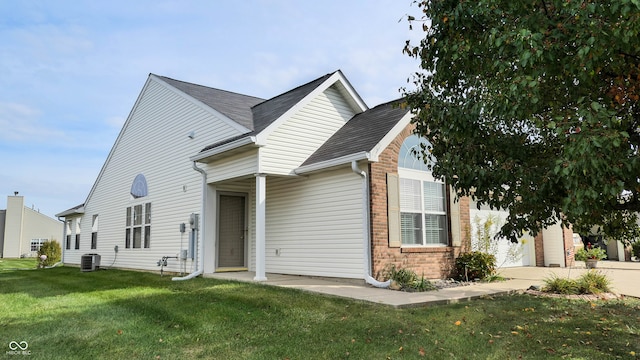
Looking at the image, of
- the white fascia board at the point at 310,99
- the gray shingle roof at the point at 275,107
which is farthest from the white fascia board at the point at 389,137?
the gray shingle roof at the point at 275,107

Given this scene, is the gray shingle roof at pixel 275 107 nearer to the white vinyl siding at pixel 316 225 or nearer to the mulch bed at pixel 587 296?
the white vinyl siding at pixel 316 225

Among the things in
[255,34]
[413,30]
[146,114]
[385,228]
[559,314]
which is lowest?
[559,314]

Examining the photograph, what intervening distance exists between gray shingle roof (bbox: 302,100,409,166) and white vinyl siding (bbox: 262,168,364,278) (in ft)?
1.62

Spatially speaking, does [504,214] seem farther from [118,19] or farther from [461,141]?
[118,19]

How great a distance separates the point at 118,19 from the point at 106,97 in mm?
Result: 6435

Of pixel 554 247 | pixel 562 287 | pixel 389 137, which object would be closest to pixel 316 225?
pixel 389 137

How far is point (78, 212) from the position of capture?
2112cm

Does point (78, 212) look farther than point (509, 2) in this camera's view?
Yes

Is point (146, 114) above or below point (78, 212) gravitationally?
above

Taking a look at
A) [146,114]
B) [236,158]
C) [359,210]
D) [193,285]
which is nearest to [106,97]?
[146,114]

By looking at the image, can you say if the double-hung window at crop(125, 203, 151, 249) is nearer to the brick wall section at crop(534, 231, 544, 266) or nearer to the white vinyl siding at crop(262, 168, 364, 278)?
the white vinyl siding at crop(262, 168, 364, 278)

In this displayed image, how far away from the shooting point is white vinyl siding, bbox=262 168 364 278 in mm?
10164

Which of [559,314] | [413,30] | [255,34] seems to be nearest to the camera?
[413,30]

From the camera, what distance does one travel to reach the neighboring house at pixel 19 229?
44750mm
